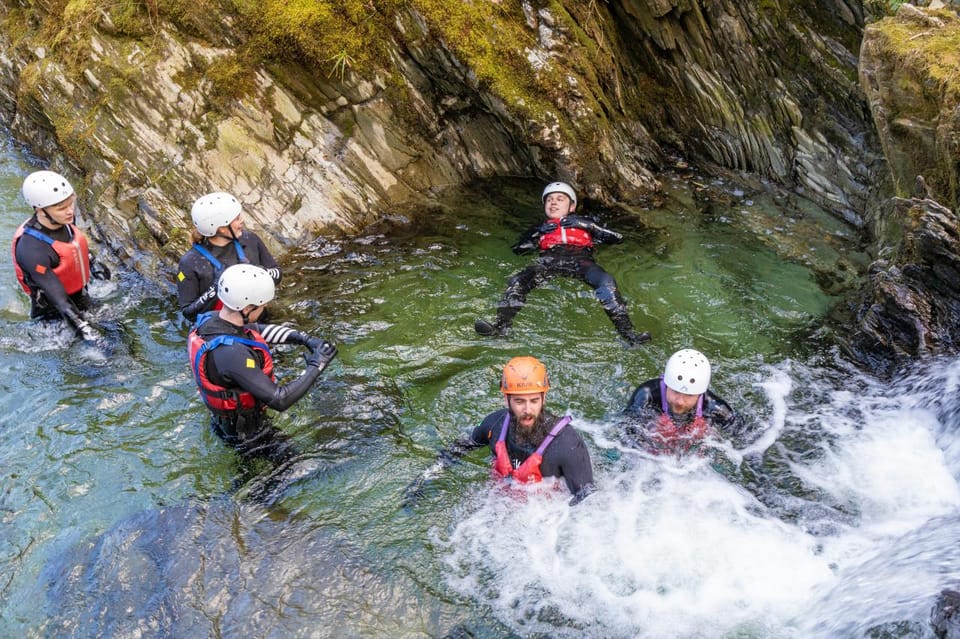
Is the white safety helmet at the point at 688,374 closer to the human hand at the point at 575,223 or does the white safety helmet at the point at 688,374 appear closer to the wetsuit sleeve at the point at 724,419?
the wetsuit sleeve at the point at 724,419

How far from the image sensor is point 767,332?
30.5 ft

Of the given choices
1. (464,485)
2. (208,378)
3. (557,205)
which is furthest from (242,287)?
(557,205)

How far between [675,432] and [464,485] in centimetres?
218

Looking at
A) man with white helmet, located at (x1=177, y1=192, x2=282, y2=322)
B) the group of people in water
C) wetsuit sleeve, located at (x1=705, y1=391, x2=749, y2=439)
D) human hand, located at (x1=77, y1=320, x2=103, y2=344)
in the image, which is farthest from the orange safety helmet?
human hand, located at (x1=77, y1=320, x2=103, y2=344)

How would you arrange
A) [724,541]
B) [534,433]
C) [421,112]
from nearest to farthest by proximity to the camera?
1. [534,433]
2. [724,541]
3. [421,112]

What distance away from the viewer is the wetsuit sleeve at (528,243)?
10666 mm

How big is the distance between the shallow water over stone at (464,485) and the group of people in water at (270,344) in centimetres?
29

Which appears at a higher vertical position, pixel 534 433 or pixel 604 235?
pixel 604 235

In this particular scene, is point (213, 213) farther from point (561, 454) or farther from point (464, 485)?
point (561, 454)

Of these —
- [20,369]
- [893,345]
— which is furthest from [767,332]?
[20,369]

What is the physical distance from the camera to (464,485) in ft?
23.9

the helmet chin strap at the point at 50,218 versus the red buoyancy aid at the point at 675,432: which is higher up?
the helmet chin strap at the point at 50,218

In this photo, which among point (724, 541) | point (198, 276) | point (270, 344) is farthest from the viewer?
point (198, 276)

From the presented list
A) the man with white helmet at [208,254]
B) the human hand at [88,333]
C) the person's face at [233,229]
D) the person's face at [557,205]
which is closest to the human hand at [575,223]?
the person's face at [557,205]
